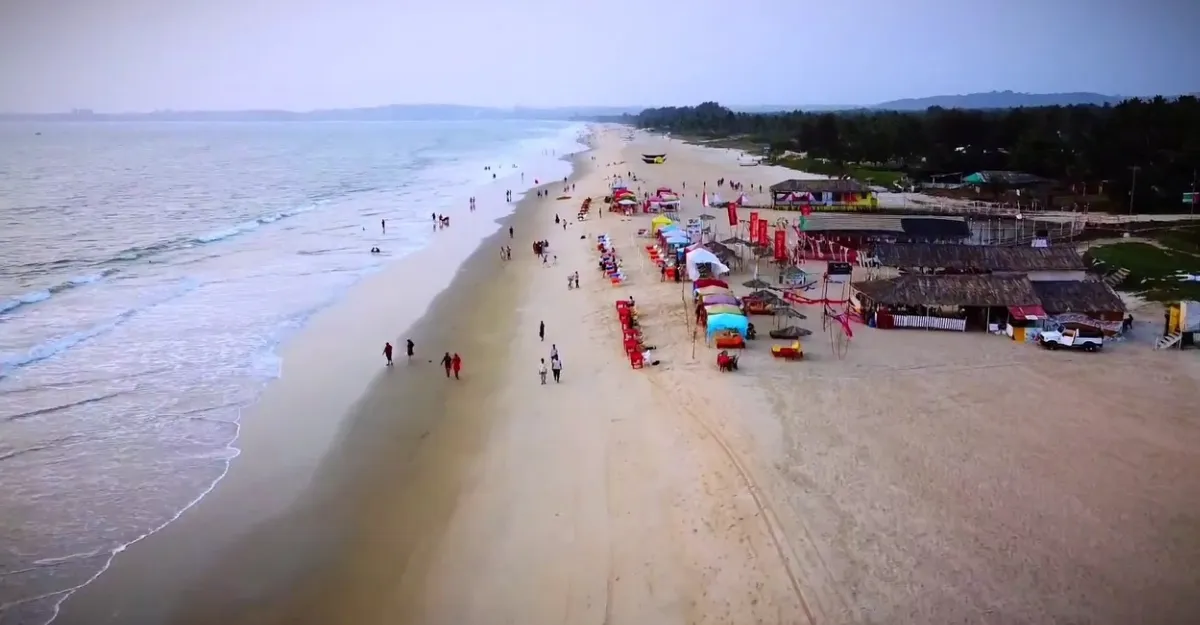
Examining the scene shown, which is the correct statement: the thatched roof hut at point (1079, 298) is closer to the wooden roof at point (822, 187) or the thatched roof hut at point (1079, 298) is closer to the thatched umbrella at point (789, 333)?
the thatched umbrella at point (789, 333)

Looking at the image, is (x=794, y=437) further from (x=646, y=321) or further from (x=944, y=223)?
(x=944, y=223)

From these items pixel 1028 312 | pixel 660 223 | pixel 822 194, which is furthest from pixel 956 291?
pixel 822 194

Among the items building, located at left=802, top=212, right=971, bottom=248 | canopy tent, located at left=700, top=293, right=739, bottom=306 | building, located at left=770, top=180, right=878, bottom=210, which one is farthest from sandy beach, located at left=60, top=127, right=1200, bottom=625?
building, located at left=770, top=180, right=878, bottom=210

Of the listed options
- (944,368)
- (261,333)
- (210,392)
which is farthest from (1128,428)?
(261,333)

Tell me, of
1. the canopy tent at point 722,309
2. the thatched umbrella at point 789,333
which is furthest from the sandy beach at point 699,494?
the canopy tent at point 722,309

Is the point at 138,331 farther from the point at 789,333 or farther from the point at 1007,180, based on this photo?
the point at 1007,180

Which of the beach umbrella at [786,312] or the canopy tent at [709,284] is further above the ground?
the canopy tent at [709,284]
